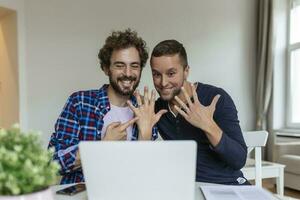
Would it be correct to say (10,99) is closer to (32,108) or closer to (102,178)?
(32,108)

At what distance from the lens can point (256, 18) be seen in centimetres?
514

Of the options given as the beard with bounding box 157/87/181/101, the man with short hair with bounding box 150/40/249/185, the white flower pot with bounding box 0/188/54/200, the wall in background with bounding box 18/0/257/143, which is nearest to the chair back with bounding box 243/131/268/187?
the man with short hair with bounding box 150/40/249/185

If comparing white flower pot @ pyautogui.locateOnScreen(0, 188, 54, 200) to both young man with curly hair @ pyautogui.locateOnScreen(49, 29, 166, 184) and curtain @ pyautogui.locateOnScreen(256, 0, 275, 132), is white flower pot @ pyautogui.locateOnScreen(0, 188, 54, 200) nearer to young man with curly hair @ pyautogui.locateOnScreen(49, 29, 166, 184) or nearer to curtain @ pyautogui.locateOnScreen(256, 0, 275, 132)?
young man with curly hair @ pyautogui.locateOnScreen(49, 29, 166, 184)

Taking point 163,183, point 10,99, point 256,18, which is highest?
point 256,18

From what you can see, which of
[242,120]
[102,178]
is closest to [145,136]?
[102,178]

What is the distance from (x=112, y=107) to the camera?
5.41 ft

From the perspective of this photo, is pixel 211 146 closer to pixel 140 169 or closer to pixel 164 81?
pixel 164 81

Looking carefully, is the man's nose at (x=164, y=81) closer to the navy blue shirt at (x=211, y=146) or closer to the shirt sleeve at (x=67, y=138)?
the navy blue shirt at (x=211, y=146)

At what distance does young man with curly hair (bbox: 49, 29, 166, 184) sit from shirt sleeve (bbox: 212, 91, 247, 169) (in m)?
0.29

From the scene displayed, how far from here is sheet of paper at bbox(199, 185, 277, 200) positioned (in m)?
1.07

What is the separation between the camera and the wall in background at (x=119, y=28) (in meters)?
3.35

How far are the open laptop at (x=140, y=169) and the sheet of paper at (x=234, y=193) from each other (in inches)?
Answer: 9.1

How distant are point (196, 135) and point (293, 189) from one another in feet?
9.70

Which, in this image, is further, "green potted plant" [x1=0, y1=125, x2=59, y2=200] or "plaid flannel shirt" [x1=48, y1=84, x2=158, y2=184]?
"plaid flannel shirt" [x1=48, y1=84, x2=158, y2=184]
